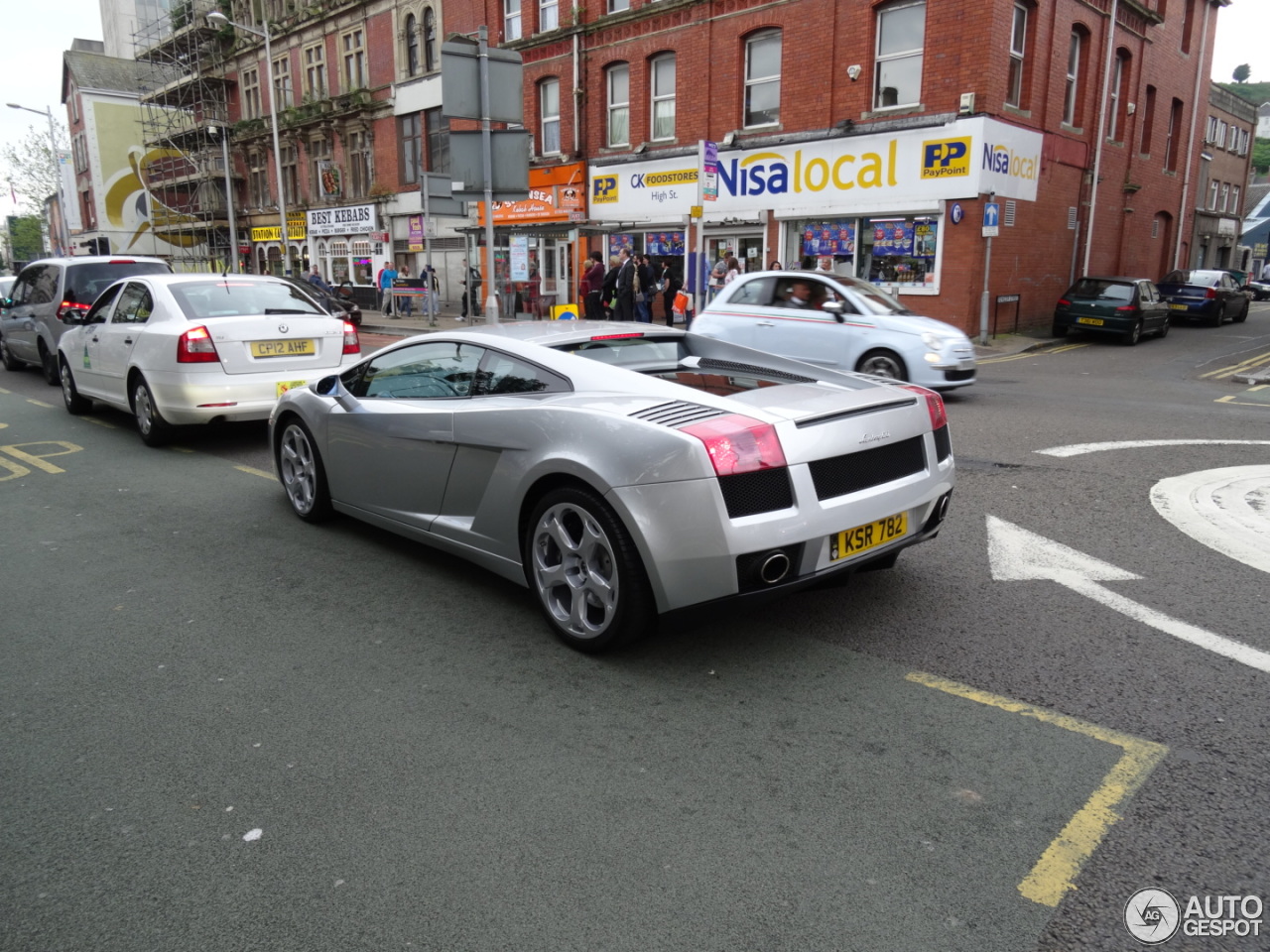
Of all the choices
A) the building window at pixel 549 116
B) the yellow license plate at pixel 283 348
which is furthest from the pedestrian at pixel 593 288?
the yellow license plate at pixel 283 348

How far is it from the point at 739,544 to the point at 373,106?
36514mm

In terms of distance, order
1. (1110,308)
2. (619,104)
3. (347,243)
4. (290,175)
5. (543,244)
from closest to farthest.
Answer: (1110,308) < (619,104) < (543,244) < (347,243) < (290,175)

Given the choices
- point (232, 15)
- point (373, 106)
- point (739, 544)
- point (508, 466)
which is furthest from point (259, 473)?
point (232, 15)

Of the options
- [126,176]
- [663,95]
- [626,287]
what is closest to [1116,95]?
[663,95]

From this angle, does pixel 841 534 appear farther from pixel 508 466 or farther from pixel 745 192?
pixel 745 192

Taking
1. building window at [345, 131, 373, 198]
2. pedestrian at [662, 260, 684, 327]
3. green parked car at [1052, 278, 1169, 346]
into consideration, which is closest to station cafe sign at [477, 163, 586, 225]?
pedestrian at [662, 260, 684, 327]

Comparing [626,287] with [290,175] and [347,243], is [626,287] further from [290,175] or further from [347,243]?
[290,175]

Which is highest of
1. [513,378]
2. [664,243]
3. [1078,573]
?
[664,243]

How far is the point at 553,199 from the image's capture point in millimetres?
28203

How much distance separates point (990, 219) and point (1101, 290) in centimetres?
421

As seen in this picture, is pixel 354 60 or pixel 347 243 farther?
pixel 347 243

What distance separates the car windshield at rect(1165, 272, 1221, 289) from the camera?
25938 mm

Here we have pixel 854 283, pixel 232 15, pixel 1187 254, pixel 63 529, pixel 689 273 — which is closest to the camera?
pixel 63 529

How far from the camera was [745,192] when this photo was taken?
74.8 feet
